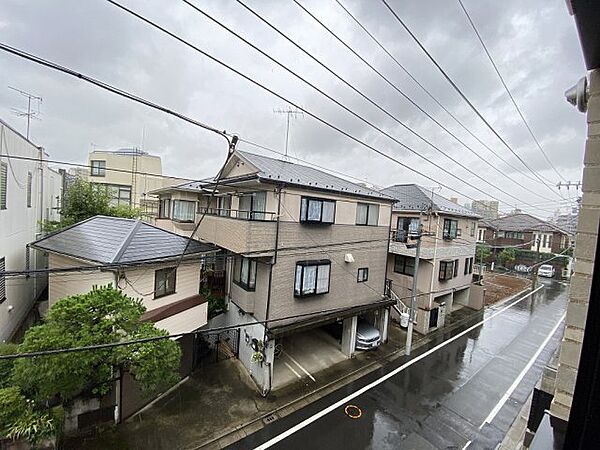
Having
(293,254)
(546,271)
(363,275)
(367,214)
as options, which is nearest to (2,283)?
(293,254)

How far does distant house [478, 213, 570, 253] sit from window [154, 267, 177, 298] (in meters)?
25.9

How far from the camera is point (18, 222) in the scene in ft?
38.3

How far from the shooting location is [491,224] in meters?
31.8

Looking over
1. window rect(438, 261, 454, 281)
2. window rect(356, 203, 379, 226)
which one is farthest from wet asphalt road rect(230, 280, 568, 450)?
window rect(356, 203, 379, 226)

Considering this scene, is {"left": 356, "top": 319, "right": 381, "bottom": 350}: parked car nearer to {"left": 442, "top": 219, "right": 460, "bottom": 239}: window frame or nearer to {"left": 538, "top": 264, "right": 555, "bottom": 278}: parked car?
{"left": 442, "top": 219, "right": 460, "bottom": 239}: window frame

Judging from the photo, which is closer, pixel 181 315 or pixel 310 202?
pixel 181 315

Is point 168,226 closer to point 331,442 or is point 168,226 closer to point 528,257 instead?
point 331,442

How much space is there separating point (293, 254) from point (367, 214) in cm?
419

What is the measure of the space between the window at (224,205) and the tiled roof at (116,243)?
12.9 ft

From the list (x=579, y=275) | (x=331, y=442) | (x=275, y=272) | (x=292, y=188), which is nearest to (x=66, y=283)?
(x=275, y=272)

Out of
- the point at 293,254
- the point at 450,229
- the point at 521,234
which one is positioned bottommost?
the point at 293,254

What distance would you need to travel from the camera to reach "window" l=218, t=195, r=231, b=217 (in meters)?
14.2

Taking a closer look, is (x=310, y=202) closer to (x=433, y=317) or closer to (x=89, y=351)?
(x=89, y=351)

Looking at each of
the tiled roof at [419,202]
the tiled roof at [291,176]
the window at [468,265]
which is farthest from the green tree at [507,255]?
the tiled roof at [291,176]
